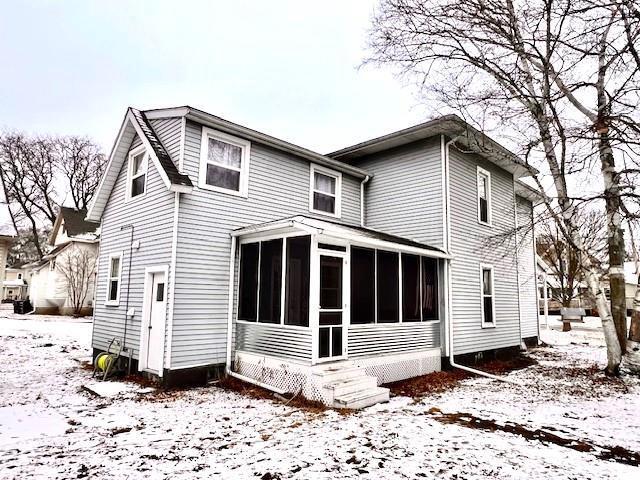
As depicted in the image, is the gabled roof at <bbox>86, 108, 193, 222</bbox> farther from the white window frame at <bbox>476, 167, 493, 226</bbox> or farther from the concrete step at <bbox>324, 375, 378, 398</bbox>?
the white window frame at <bbox>476, 167, 493, 226</bbox>

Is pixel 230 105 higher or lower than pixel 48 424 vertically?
higher

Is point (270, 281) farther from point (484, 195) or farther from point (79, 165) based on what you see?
point (79, 165)

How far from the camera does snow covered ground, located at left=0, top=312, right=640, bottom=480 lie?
4230 millimetres

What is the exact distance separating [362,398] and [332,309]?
184 cm

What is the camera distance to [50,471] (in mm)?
4105

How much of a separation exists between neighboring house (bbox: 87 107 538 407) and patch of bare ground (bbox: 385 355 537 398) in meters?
0.27

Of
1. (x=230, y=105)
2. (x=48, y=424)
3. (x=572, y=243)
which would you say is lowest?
(x=48, y=424)

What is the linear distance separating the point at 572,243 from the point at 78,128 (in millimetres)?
41053

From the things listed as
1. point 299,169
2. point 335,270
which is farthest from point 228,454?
point 299,169

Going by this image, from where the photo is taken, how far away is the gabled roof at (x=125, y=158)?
7957mm

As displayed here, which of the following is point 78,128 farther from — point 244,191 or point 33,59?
point 244,191

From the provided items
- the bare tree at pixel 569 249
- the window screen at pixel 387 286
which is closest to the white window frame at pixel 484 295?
the window screen at pixel 387 286

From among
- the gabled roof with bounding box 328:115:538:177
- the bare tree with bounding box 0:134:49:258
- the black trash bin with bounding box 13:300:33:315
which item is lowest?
the black trash bin with bounding box 13:300:33:315

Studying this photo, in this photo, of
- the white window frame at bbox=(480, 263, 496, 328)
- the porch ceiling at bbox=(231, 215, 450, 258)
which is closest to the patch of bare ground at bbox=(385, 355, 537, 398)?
the white window frame at bbox=(480, 263, 496, 328)
